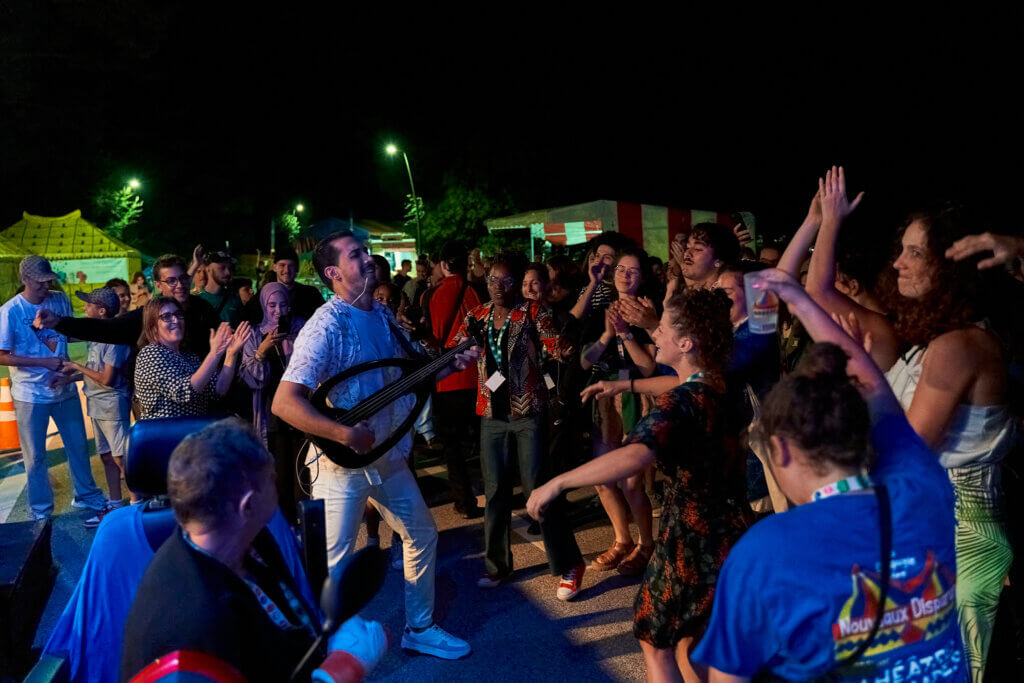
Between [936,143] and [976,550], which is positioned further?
[936,143]

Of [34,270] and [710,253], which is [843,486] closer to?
[710,253]

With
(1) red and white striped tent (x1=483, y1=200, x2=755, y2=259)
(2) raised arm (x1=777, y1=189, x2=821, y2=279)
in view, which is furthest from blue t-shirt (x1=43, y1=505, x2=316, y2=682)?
(1) red and white striped tent (x1=483, y1=200, x2=755, y2=259)

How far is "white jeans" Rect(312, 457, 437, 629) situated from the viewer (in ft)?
13.0

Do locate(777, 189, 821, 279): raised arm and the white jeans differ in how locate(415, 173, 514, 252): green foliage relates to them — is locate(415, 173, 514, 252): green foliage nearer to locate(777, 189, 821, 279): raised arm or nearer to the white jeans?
the white jeans

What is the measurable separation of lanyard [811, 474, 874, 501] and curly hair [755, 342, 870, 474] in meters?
0.03

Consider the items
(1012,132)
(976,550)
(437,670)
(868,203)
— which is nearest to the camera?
(976,550)

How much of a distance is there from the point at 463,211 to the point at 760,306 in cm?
3627

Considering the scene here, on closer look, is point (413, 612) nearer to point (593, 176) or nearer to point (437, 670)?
point (437, 670)

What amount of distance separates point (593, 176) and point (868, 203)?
1614cm

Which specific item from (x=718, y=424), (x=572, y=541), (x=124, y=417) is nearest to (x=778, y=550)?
(x=718, y=424)

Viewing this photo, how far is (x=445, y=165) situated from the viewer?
144 ft

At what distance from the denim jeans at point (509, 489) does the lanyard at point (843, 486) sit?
126 inches

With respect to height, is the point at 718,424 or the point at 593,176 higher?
the point at 593,176

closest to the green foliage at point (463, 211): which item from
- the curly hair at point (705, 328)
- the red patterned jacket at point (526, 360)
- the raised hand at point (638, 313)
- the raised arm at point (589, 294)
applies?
the raised arm at point (589, 294)
